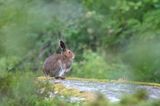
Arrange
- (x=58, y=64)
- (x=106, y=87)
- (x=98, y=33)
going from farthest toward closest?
(x=98, y=33) < (x=58, y=64) < (x=106, y=87)

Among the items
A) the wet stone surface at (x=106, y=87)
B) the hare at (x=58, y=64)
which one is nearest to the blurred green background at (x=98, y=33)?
the hare at (x=58, y=64)

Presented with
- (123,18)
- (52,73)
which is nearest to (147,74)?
(52,73)

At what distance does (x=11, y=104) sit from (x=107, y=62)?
427 inches

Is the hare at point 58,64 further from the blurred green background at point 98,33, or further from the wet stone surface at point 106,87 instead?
the blurred green background at point 98,33

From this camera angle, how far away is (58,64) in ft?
42.6

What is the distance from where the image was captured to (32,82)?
8914 millimetres

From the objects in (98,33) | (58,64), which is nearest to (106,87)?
(58,64)

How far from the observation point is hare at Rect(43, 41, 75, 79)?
12719 millimetres

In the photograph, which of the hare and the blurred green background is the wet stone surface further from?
the blurred green background

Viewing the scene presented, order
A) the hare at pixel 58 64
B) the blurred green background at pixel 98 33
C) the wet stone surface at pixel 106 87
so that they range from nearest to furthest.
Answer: the wet stone surface at pixel 106 87 → the hare at pixel 58 64 → the blurred green background at pixel 98 33

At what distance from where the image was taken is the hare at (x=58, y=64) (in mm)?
12719

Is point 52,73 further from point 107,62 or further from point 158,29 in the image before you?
point 107,62

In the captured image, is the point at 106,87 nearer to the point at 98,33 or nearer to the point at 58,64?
the point at 58,64

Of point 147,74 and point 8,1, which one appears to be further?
point 147,74
